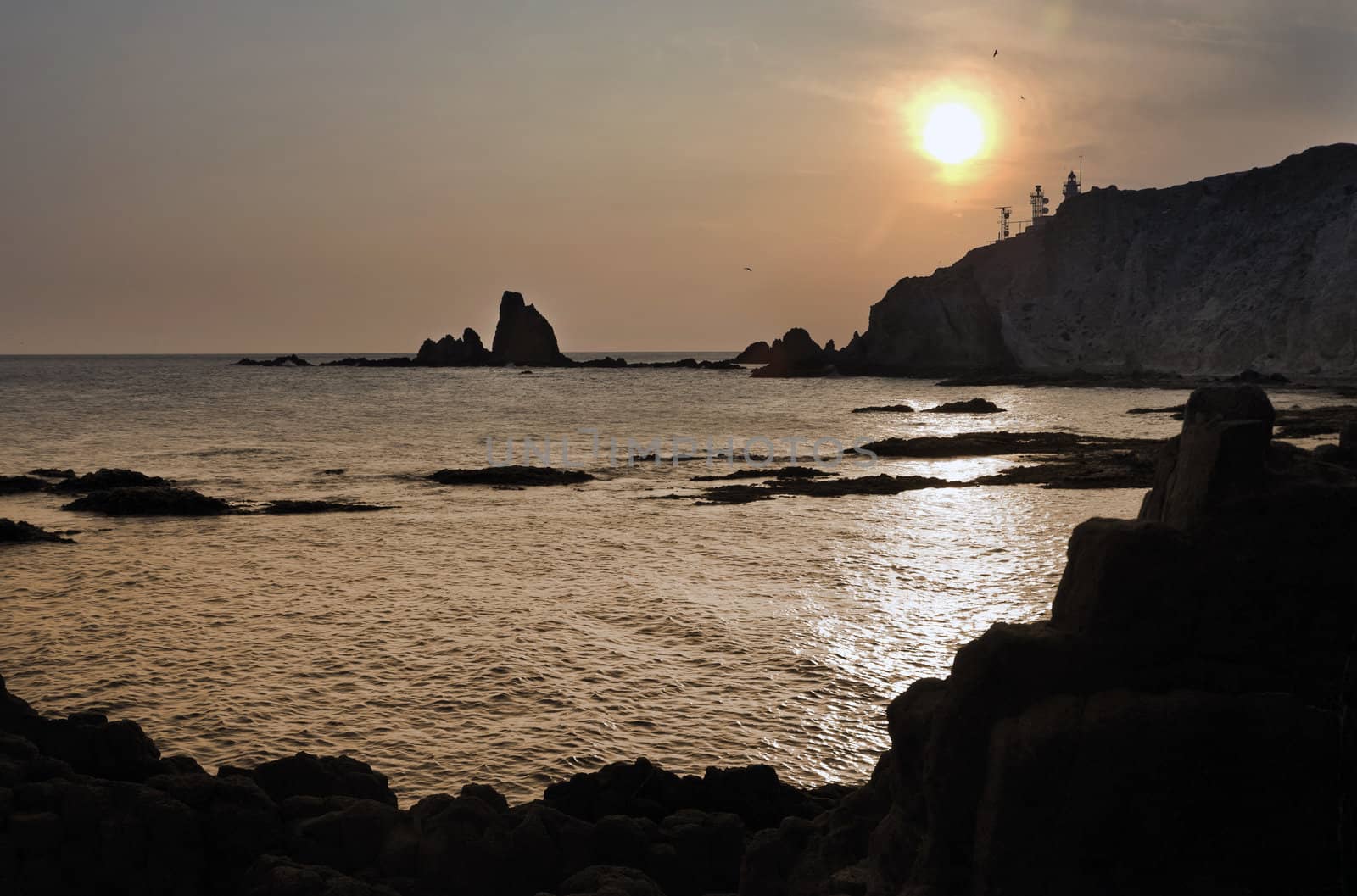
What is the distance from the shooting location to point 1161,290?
103562 millimetres

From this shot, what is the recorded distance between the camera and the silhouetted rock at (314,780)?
7730mm

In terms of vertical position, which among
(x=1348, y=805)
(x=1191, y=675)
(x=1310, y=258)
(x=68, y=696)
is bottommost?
(x=68, y=696)

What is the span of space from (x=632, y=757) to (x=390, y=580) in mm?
8959

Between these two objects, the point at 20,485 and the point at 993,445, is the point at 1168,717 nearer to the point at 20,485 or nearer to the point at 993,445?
the point at 20,485

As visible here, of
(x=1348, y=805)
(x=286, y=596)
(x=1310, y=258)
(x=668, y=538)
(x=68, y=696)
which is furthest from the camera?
(x=1310, y=258)

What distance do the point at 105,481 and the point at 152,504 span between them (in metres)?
4.92

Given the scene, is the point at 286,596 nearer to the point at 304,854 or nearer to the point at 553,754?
the point at 553,754

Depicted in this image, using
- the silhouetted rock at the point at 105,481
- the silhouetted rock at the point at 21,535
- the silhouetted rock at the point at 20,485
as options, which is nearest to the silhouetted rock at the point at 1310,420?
the silhouetted rock at the point at 21,535

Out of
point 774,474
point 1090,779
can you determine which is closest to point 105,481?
point 774,474

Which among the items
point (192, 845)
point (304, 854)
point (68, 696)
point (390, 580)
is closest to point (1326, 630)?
point (304, 854)

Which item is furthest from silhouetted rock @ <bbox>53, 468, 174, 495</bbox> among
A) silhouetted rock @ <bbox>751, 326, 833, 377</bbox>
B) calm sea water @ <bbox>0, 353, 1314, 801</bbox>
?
silhouetted rock @ <bbox>751, 326, 833, 377</bbox>

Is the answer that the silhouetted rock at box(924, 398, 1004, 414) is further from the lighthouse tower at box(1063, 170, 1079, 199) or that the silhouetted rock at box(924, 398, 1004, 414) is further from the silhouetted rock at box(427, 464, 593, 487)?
the lighthouse tower at box(1063, 170, 1079, 199)

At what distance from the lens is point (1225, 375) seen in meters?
90.2

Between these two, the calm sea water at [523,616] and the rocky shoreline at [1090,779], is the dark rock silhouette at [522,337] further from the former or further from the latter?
the rocky shoreline at [1090,779]
